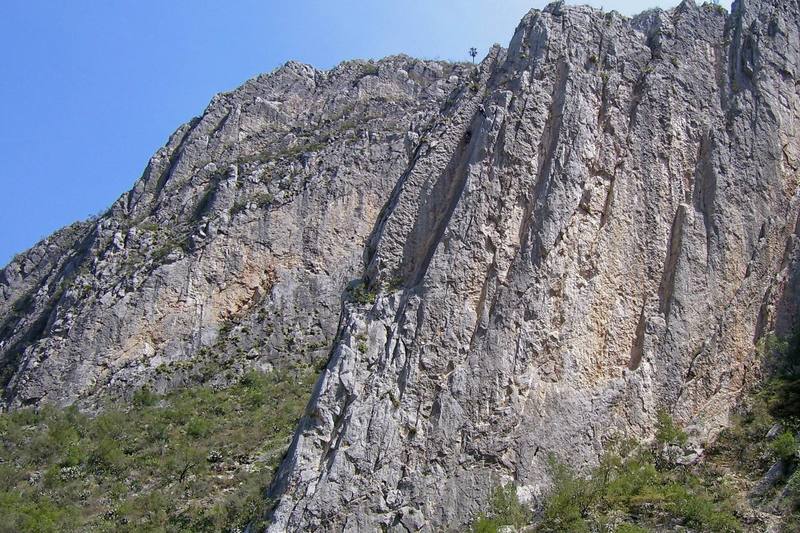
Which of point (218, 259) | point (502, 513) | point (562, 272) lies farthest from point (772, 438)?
point (218, 259)

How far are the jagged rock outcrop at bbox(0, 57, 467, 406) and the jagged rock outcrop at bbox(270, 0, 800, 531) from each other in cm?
1553

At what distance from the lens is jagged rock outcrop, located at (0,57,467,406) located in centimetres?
3619

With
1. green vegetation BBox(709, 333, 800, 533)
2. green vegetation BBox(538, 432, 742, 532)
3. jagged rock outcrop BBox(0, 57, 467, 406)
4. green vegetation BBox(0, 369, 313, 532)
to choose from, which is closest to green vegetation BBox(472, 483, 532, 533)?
green vegetation BBox(538, 432, 742, 532)

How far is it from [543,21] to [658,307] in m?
10.2

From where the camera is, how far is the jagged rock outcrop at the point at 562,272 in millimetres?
18625

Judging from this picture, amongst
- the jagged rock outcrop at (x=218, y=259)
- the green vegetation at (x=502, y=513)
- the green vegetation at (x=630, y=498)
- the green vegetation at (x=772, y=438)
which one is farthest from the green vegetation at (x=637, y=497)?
the jagged rock outcrop at (x=218, y=259)

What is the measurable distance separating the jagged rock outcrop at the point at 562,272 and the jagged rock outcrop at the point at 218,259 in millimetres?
15526

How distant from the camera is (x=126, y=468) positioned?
1111 inches

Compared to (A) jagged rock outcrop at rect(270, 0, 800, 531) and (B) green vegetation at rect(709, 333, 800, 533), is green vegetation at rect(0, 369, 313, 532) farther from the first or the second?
(B) green vegetation at rect(709, 333, 800, 533)

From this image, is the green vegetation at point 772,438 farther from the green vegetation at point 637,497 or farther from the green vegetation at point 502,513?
the green vegetation at point 502,513

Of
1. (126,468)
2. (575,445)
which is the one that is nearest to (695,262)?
(575,445)

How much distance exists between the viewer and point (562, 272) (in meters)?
20.5

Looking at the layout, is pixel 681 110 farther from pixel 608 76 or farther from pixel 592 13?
pixel 592 13

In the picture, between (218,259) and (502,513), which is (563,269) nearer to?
(502,513)
